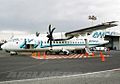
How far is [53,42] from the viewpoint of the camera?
38.9m

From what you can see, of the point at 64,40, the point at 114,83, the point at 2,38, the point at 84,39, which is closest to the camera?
the point at 114,83

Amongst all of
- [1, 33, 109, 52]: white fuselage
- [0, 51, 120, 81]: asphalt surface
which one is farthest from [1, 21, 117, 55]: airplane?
[0, 51, 120, 81]: asphalt surface

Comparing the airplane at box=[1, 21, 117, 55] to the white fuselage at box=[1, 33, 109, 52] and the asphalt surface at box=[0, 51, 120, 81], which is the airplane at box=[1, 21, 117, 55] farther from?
the asphalt surface at box=[0, 51, 120, 81]

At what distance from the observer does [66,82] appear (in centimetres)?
997

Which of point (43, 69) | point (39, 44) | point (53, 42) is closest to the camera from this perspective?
point (43, 69)

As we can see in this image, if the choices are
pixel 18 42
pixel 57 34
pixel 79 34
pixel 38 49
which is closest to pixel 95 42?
pixel 79 34

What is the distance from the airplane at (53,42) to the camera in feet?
120

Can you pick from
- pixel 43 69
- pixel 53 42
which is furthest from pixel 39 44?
pixel 43 69

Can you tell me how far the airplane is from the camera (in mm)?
36719

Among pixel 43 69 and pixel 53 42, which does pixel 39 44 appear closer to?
pixel 53 42

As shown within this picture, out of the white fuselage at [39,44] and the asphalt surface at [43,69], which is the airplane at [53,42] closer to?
the white fuselage at [39,44]

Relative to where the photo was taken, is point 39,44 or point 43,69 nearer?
point 43,69

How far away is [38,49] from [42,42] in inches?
50.4

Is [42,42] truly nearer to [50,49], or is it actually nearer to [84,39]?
[50,49]
